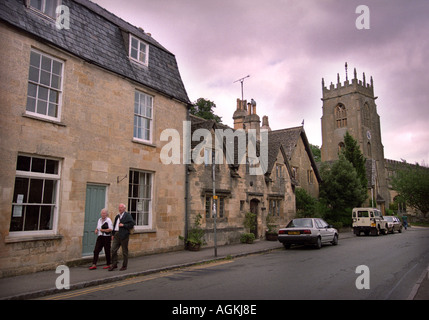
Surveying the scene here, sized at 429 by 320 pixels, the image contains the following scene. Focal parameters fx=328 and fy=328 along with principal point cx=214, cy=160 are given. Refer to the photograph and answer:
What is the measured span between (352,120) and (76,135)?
224 ft

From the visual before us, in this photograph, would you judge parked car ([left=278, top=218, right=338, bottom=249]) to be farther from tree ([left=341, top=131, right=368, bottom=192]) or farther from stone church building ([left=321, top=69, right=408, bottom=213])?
stone church building ([left=321, top=69, right=408, bottom=213])

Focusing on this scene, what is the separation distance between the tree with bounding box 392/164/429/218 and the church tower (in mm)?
18008

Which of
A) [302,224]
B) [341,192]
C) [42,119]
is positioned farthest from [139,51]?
[341,192]

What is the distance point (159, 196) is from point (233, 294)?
8.00 metres

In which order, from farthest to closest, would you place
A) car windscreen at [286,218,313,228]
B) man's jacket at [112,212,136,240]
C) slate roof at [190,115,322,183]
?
slate roof at [190,115,322,183] < car windscreen at [286,218,313,228] < man's jacket at [112,212,136,240]

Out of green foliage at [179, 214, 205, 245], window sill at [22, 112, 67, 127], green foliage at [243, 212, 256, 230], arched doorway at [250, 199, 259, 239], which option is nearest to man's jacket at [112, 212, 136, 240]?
window sill at [22, 112, 67, 127]

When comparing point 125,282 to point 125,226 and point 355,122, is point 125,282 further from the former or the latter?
point 355,122

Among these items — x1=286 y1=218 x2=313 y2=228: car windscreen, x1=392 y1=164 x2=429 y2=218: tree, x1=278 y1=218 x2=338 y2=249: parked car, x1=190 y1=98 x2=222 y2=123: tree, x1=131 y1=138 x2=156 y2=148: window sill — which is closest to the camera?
x1=131 y1=138 x2=156 y2=148: window sill

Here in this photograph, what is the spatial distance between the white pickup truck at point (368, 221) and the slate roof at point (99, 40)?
18331mm

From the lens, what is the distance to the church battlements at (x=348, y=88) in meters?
71.3

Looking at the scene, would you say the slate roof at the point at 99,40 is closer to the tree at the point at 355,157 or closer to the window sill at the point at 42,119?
the window sill at the point at 42,119

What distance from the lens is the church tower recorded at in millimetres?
68625

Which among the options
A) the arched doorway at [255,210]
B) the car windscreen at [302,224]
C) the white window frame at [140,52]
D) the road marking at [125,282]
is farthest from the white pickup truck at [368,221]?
the white window frame at [140,52]
